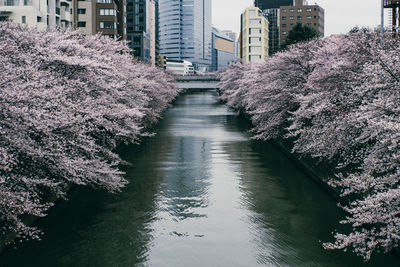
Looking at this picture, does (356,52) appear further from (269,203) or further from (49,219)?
(49,219)

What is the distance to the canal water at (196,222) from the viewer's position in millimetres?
16156

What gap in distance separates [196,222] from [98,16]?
7606 cm

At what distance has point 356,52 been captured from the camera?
2041cm

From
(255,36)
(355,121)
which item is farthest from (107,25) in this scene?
(355,121)

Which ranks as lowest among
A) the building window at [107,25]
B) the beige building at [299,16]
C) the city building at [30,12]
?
the city building at [30,12]

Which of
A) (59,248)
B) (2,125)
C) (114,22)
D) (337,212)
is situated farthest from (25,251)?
(114,22)

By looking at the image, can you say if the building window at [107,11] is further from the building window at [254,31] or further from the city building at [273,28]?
the city building at [273,28]

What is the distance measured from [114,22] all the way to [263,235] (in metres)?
78.1

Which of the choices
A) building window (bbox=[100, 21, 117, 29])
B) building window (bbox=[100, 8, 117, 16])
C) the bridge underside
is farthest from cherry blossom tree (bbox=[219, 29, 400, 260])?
the bridge underside

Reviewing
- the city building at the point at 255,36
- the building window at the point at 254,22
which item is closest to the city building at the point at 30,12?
the city building at the point at 255,36

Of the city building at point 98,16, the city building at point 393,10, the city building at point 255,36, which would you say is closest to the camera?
the city building at point 393,10

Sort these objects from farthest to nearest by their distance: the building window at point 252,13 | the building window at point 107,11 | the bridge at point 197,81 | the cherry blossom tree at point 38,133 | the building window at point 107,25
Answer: the building window at point 252,13 → the bridge at point 197,81 → the building window at point 107,11 → the building window at point 107,25 → the cherry blossom tree at point 38,133

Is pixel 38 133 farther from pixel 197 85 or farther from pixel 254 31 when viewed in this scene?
pixel 254 31

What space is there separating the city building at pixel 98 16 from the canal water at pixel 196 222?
60.5 m
